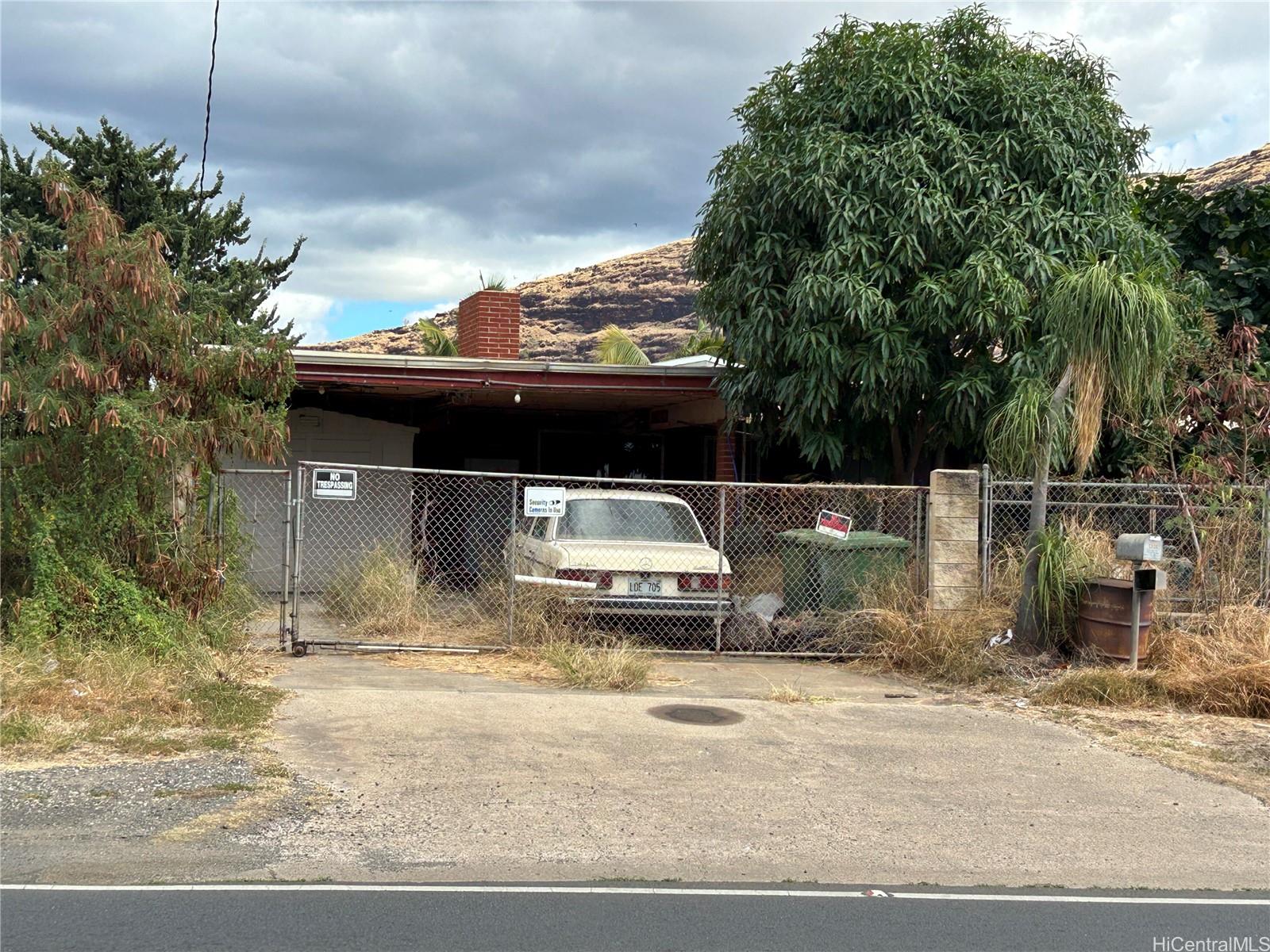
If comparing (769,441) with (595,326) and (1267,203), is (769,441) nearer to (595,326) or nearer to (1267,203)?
(1267,203)

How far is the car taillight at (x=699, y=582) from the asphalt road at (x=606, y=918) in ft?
18.2

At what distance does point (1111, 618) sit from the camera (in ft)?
33.6

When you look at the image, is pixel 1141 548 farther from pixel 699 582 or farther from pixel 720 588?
pixel 699 582

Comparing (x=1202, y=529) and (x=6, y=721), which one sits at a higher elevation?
(x=1202, y=529)

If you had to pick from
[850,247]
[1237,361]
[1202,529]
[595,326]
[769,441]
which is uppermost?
[595,326]

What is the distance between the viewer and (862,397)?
12.8m

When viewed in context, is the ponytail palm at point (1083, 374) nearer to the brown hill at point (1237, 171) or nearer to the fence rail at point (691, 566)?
the fence rail at point (691, 566)

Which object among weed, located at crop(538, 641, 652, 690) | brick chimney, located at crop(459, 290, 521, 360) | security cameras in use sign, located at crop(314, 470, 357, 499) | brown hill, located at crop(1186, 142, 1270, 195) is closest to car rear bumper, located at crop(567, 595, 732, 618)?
weed, located at crop(538, 641, 652, 690)

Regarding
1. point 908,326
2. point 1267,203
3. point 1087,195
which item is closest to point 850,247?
point 908,326

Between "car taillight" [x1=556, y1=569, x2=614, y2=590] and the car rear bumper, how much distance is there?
11 centimetres

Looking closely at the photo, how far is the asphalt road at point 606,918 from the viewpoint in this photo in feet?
14.9

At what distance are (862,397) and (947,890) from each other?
7.98m

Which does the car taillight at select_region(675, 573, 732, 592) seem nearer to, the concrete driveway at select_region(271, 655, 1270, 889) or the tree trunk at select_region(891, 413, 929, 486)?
the concrete driveway at select_region(271, 655, 1270, 889)

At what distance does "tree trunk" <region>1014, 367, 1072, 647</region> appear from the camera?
1046 centimetres
